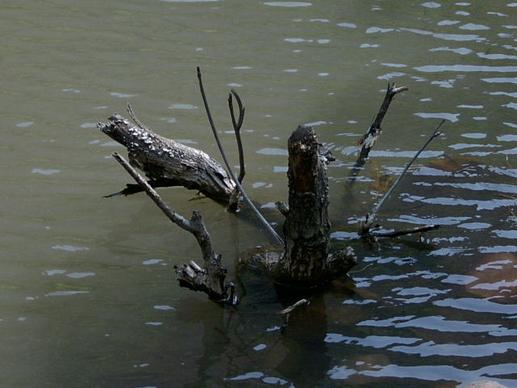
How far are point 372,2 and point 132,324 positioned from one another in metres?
6.35

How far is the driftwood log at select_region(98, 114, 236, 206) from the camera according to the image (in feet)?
23.6

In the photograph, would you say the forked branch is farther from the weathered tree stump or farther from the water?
the weathered tree stump

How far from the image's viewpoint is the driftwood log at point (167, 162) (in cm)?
720

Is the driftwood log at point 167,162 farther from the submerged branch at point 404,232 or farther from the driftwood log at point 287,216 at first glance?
the submerged branch at point 404,232

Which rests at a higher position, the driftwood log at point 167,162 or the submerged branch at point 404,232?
the driftwood log at point 167,162

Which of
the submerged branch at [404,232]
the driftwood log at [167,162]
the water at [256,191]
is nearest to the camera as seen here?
the water at [256,191]

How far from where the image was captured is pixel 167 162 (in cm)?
723

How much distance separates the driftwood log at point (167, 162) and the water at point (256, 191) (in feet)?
0.68

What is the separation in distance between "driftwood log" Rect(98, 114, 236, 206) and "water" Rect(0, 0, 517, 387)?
207 millimetres

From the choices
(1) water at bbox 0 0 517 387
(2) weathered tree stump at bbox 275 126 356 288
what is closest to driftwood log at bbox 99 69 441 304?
(2) weathered tree stump at bbox 275 126 356 288

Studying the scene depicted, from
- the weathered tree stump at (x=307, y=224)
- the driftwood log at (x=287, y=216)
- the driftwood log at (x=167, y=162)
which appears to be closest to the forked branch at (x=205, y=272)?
the driftwood log at (x=287, y=216)

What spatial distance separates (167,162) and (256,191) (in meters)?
0.75

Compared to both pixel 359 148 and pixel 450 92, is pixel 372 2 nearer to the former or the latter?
pixel 450 92

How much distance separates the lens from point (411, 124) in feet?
28.1
